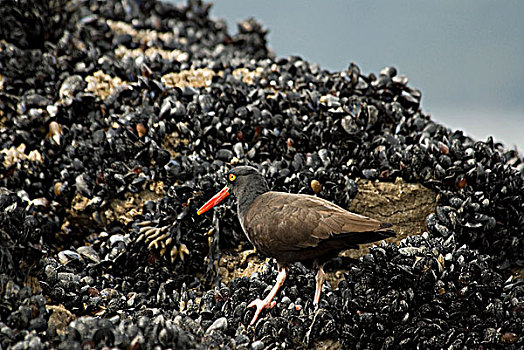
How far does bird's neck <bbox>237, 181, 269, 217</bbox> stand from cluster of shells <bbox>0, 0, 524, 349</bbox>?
75 cm

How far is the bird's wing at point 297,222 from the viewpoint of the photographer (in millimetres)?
4938

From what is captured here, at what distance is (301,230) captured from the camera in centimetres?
506

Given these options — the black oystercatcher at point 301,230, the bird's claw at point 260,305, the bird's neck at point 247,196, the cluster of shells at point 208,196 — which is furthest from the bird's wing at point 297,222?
the cluster of shells at point 208,196

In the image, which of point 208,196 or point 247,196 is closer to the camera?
point 247,196

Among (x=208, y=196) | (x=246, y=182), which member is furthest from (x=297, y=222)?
(x=208, y=196)

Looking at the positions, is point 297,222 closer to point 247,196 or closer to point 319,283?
point 319,283

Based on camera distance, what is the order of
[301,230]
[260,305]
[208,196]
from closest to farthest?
[301,230] → [260,305] → [208,196]

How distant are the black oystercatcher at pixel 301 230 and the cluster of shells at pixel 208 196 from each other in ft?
1.39

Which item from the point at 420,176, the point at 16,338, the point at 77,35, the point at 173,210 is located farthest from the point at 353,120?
the point at 77,35

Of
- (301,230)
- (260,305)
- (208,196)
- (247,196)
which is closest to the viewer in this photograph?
(301,230)

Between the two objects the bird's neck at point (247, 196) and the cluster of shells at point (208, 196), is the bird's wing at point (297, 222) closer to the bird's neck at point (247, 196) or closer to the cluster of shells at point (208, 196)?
the bird's neck at point (247, 196)

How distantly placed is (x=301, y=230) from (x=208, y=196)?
6.28 feet

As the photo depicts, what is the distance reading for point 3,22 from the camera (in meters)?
8.88

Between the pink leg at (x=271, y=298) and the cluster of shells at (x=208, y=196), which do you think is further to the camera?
the pink leg at (x=271, y=298)
